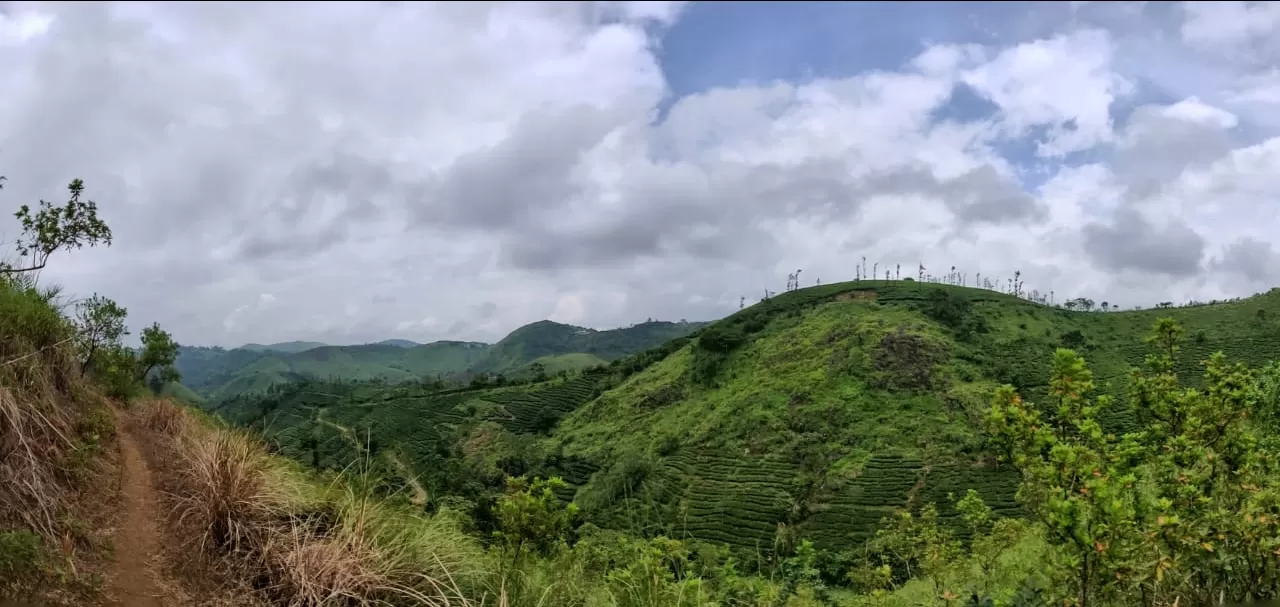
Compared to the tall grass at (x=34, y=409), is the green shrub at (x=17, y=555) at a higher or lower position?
lower

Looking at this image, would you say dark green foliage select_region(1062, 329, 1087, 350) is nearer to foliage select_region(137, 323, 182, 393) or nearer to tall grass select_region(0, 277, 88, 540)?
foliage select_region(137, 323, 182, 393)

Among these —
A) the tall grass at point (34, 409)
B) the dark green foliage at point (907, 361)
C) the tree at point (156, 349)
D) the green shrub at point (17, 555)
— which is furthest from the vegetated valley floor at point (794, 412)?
the green shrub at point (17, 555)

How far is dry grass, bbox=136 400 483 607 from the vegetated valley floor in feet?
89.4

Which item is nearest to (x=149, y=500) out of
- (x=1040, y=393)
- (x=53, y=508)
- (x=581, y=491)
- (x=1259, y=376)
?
(x=53, y=508)

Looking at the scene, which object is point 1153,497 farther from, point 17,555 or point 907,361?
point 907,361

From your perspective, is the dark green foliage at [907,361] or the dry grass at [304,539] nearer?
the dry grass at [304,539]

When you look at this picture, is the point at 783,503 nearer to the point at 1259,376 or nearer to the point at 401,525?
the point at 1259,376

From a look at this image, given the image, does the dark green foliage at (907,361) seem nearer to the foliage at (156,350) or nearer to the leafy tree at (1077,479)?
the foliage at (156,350)

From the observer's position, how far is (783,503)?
43906mm

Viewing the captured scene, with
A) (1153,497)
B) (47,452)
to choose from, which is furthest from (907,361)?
(47,452)

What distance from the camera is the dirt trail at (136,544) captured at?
12.5ft

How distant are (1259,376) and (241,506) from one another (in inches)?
509

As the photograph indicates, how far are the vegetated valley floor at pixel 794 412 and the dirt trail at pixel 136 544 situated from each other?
2675 centimetres

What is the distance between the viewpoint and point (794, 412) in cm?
5591
